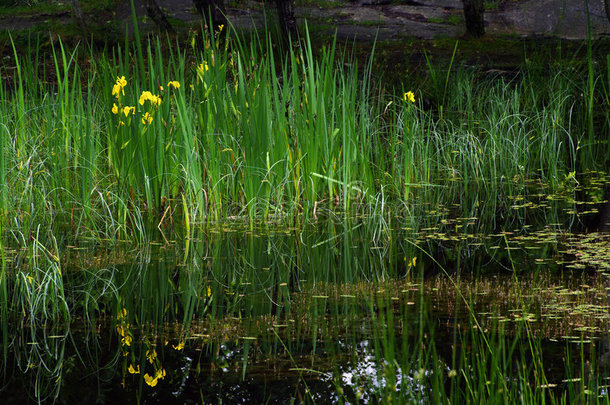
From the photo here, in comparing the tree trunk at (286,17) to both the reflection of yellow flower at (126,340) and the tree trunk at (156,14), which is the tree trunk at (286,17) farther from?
the reflection of yellow flower at (126,340)

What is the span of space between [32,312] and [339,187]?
79.2 inches

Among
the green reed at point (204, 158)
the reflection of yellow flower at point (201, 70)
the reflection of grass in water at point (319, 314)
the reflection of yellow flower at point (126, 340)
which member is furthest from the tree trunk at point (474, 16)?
the reflection of yellow flower at point (126, 340)

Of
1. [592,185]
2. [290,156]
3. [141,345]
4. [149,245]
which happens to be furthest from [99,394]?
[592,185]

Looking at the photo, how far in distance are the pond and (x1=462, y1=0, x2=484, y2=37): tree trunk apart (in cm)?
789

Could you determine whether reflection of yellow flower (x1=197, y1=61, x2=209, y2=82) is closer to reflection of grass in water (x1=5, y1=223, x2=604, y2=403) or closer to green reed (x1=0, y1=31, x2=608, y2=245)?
green reed (x1=0, y1=31, x2=608, y2=245)

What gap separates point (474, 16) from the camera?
10.9 meters

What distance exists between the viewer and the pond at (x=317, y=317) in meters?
1.81

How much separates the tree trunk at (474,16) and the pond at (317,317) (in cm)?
789

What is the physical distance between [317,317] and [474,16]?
948 cm

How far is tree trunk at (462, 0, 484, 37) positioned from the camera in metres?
10.9

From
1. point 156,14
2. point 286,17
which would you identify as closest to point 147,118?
point 286,17

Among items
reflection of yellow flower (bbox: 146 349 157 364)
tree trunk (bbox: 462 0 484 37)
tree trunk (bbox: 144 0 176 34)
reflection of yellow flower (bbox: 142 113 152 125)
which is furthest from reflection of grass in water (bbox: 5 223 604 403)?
tree trunk (bbox: 462 0 484 37)

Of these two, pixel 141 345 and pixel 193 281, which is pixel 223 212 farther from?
pixel 141 345

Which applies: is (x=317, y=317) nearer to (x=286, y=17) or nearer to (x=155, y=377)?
(x=155, y=377)
